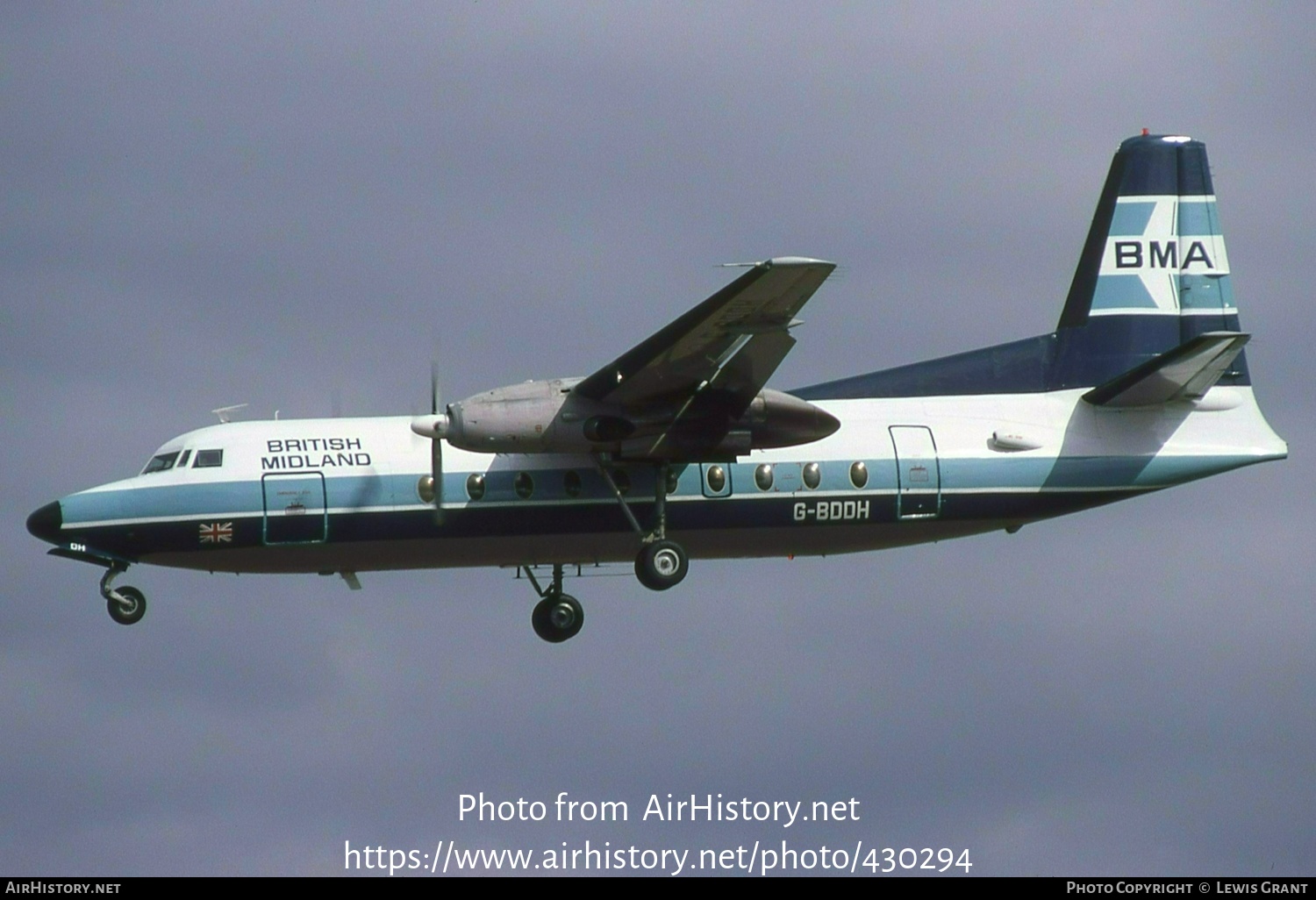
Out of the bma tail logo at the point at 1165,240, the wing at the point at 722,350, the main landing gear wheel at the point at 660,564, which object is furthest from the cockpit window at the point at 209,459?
the bma tail logo at the point at 1165,240

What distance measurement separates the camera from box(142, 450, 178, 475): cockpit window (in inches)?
990

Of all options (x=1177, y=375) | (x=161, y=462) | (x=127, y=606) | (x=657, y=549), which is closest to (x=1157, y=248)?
(x=1177, y=375)

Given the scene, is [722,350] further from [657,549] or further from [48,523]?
[48,523]

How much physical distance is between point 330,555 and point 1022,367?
379 inches

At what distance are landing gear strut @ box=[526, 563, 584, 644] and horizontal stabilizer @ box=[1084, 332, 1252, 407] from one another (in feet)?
24.2

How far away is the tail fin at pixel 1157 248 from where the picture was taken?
92.5ft

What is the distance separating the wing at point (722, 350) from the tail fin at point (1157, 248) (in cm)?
628

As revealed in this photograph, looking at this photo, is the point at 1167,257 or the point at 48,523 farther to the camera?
the point at 1167,257

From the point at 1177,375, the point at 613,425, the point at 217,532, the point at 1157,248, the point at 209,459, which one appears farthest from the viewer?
the point at 1157,248

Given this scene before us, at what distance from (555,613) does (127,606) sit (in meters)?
5.58

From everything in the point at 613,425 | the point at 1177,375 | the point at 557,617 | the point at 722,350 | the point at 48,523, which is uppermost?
the point at 722,350

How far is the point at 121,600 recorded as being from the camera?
2497cm

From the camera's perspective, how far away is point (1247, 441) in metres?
27.0
